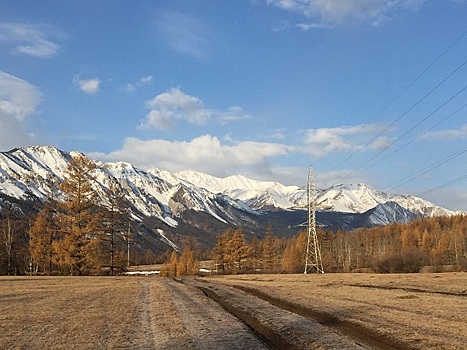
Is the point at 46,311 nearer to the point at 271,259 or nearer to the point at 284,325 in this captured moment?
the point at 284,325

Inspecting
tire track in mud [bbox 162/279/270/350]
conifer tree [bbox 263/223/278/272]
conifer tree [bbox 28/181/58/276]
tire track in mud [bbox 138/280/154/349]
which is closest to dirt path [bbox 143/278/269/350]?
tire track in mud [bbox 162/279/270/350]

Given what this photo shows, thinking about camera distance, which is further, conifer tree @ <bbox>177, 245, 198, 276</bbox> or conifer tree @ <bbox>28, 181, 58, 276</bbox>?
conifer tree @ <bbox>177, 245, 198, 276</bbox>

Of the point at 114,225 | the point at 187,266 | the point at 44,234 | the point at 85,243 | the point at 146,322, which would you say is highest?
the point at 114,225

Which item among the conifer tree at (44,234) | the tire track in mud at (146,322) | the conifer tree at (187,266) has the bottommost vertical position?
the conifer tree at (187,266)

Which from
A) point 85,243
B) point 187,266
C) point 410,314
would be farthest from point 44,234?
point 410,314

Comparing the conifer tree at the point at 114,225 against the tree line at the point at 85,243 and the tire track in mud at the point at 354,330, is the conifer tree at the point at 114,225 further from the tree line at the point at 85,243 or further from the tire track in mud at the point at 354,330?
the tire track in mud at the point at 354,330

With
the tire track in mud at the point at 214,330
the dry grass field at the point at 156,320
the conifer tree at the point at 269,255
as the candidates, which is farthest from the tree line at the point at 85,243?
the tire track in mud at the point at 214,330

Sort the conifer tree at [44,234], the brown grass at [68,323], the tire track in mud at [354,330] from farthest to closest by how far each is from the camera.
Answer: the conifer tree at [44,234]
the brown grass at [68,323]
the tire track in mud at [354,330]

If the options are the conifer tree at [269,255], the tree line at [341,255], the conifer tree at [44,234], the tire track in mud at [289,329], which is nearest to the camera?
the tire track in mud at [289,329]

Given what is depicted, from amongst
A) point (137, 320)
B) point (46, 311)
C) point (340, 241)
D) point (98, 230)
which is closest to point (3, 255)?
point (98, 230)

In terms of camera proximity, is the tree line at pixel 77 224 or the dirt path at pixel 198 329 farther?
the tree line at pixel 77 224

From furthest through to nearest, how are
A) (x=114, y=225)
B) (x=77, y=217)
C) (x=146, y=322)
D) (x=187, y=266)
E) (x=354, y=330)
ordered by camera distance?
(x=187, y=266)
(x=114, y=225)
(x=77, y=217)
(x=146, y=322)
(x=354, y=330)

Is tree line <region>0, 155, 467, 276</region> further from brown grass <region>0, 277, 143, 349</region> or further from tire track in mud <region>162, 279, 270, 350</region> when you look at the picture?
tire track in mud <region>162, 279, 270, 350</region>

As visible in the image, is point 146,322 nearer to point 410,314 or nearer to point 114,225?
point 410,314
